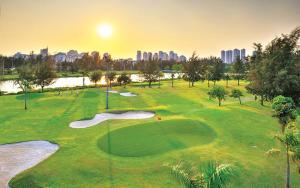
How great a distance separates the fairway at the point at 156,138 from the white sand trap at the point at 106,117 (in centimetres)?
664

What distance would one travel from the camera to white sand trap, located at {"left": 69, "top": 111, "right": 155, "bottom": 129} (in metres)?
32.2

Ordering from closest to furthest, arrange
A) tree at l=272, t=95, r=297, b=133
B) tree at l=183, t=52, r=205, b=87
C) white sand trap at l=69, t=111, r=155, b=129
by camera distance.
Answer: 1. tree at l=272, t=95, r=297, b=133
2. white sand trap at l=69, t=111, r=155, b=129
3. tree at l=183, t=52, r=205, b=87

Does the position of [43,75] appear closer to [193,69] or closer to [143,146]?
[193,69]

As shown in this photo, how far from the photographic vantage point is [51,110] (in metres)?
41.0

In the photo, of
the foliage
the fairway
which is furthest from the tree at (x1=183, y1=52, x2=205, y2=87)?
the fairway

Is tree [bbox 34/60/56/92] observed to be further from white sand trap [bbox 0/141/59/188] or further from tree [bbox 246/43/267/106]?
tree [bbox 246/43/267/106]

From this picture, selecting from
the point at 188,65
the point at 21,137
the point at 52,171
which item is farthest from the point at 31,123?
the point at 188,65

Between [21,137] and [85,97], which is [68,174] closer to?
[21,137]

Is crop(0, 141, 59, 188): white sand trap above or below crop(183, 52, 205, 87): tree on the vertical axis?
below

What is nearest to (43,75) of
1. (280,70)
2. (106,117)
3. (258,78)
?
(106,117)

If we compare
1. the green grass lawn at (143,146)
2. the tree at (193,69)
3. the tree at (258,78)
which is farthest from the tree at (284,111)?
the tree at (193,69)

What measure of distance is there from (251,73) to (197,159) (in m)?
29.1

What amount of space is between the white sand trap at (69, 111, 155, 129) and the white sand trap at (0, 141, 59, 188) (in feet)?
23.8

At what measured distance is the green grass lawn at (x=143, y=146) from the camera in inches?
662
